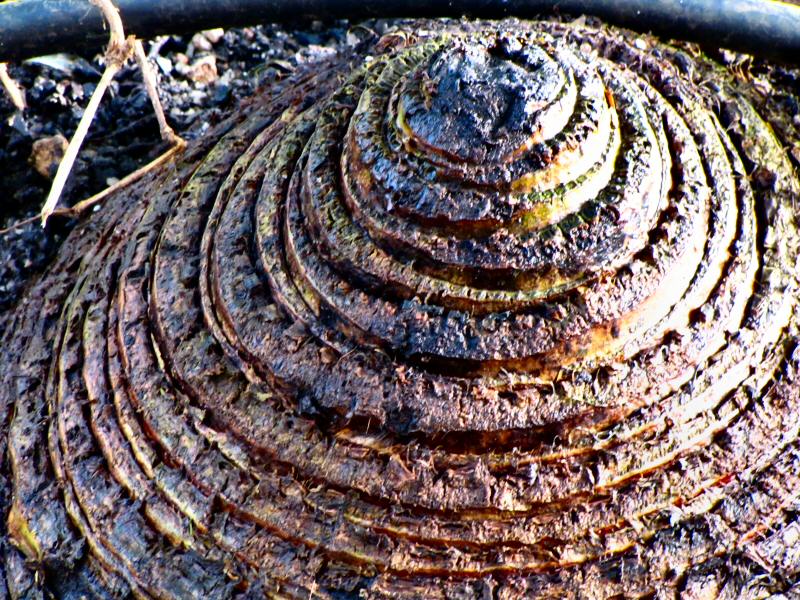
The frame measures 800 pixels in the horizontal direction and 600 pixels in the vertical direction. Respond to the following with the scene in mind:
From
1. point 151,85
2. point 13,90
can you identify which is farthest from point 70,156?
point 13,90

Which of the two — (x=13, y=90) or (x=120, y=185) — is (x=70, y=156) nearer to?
(x=120, y=185)

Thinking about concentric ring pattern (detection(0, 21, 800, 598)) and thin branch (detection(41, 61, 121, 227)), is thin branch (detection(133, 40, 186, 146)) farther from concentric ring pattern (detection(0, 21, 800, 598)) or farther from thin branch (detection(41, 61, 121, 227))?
concentric ring pattern (detection(0, 21, 800, 598))

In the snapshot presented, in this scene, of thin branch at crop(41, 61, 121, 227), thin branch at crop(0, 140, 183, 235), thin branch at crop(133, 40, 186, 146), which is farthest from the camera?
thin branch at crop(0, 140, 183, 235)

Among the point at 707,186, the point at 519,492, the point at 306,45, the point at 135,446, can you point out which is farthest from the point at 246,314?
the point at 306,45

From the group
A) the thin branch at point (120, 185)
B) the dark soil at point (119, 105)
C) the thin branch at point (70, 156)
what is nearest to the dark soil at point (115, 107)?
the dark soil at point (119, 105)

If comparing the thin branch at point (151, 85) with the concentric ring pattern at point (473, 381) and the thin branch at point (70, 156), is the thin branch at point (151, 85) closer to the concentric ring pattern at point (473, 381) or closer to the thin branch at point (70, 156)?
the thin branch at point (70, 156)

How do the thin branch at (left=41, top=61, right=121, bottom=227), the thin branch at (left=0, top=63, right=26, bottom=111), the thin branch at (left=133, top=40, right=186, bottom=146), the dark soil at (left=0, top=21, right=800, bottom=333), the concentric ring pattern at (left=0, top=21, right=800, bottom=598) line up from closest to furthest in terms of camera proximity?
the concentric ring pattern at (left=0, top=21, right=800, bottom=598), the thin branch at (left=41, top=61, right=121, bottom=227), the thin branch at (left=133, top=40, right=186, bottom=146), the dark soil at (left=0, top=21, right=800, bottom=333), the thin branch at (left=0, top=63, right=26, bottom=111)

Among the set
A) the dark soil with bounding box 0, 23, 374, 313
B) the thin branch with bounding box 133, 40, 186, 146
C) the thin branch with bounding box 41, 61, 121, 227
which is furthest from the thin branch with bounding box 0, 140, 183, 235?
the thin branch with bounding box 41, 61, 121, 227
